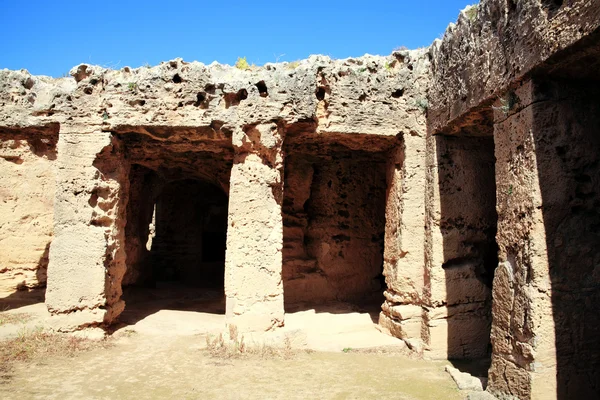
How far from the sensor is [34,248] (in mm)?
8078

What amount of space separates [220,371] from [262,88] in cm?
357

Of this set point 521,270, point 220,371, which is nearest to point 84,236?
point 220,371

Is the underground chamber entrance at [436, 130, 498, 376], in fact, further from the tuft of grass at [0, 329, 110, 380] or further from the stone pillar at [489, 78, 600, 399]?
the tuft of grass at [0, 329, 110, 380]

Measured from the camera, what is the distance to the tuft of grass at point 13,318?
20.7 feet

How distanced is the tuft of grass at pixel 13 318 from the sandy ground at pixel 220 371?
104mm

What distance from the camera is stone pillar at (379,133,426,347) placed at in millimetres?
5965

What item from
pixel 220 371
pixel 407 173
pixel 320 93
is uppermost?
pixel 320 93

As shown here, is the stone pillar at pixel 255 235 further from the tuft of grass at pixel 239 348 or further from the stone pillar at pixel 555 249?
the stone pillar at pixel 555 249

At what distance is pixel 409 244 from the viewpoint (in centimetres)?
600

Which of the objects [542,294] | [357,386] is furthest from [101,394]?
[542,294]

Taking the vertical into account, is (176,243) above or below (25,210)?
below

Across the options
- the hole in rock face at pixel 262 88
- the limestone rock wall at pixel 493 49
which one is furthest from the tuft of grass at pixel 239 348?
the limestone rock wall at pixel 493 49

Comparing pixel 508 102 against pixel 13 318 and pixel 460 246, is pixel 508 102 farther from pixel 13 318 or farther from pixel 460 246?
pixel 13 318

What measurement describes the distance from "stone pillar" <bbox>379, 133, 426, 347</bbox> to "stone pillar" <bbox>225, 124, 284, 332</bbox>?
1568mm
